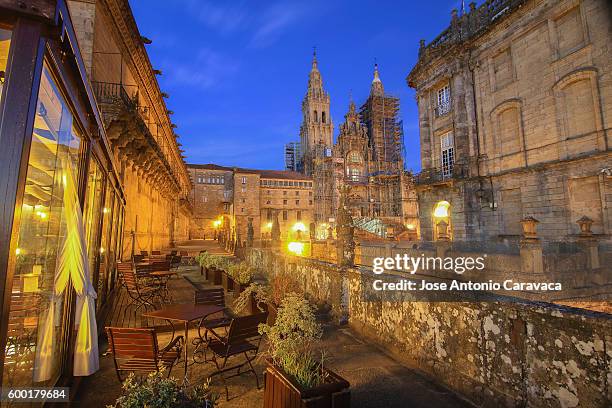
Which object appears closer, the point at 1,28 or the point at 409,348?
the point at 1,28

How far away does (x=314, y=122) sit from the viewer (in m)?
71.1

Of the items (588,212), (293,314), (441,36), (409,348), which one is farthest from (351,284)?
(441,36)

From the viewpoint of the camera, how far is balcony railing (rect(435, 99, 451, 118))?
817 inches

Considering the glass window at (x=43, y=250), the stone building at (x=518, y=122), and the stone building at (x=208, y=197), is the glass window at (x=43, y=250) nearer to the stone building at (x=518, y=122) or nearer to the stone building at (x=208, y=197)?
the stone building at (x=518, y=122)

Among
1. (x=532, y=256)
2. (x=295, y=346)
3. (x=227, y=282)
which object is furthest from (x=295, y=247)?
(x=295, y=346)

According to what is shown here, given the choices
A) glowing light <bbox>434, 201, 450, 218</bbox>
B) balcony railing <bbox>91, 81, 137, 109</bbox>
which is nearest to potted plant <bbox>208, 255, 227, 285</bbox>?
balcony railing <bbox>91, 81, 137, 109</bbox>

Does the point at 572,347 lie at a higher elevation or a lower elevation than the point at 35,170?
lower

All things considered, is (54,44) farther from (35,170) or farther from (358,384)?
(358,384)

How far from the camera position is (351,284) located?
641 cm

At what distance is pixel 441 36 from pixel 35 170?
25.1 meters

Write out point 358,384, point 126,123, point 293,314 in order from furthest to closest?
point 126,123
point 358,384
point 293,314

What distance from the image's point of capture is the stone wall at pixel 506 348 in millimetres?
2441

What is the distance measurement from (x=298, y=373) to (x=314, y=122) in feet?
234

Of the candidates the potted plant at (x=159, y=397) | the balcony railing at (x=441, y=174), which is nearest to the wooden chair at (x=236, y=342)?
the potted plant at (x=159, y=397)
